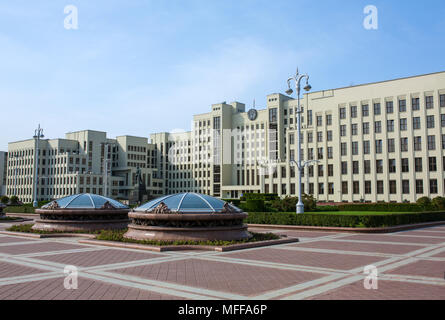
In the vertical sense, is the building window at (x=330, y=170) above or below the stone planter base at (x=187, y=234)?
above

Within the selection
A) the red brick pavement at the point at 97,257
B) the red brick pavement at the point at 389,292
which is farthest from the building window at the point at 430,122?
the red brick pavement at the point at 389,292

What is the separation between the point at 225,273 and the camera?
9180 millimetres

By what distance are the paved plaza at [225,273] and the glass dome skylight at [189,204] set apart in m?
2.26

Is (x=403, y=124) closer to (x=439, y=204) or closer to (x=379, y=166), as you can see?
(x=379, y=166)

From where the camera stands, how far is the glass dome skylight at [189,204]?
14852 mm

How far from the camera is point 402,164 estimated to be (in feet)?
186

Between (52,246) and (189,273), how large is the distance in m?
7.82

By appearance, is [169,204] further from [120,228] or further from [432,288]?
[432,288]

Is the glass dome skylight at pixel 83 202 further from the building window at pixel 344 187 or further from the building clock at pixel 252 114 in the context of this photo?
the building clock at pixel 252 114

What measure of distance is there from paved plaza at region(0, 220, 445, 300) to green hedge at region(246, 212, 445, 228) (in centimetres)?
756

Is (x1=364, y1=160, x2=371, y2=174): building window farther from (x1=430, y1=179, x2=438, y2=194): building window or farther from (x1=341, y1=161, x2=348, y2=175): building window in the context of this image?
(x1=430, y1=179, x2=438, y2=194): building window

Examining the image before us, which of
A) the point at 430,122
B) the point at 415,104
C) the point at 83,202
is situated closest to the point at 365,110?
the point at 415,104

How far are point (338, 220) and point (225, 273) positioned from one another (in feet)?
49.0

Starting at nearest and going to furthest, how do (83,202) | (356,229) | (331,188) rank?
(83,202), (356,229), (331,188)
